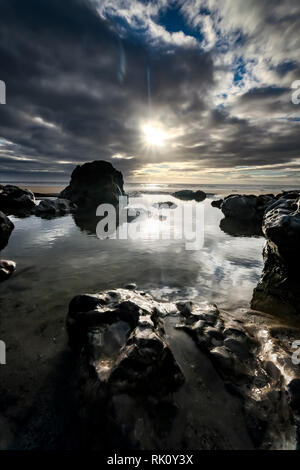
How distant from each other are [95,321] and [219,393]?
8.09 ft

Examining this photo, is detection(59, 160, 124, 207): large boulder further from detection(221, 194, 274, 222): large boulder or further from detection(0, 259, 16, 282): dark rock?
detection(0, 259, 16, 282): dark rock

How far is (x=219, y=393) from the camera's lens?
3.11 meters

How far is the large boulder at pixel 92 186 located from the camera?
4125 cm

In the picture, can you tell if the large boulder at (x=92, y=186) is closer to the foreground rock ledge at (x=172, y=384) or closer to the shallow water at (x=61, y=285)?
the shallow water at (x=61, y=285)

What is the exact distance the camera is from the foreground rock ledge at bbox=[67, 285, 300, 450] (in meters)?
2.49

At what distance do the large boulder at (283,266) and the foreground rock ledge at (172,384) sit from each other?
1.53m

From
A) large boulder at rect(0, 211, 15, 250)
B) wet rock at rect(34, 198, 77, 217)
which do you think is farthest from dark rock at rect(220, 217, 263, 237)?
wet rock at rect(34, 198, 77, 217)

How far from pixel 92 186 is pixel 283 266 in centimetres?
4114

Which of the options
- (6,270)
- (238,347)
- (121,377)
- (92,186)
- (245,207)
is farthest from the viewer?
(92,186)

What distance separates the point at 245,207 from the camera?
23.1m

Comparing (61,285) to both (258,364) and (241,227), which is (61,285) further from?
(241,227)

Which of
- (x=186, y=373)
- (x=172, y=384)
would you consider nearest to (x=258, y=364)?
(x=186, y=373)
